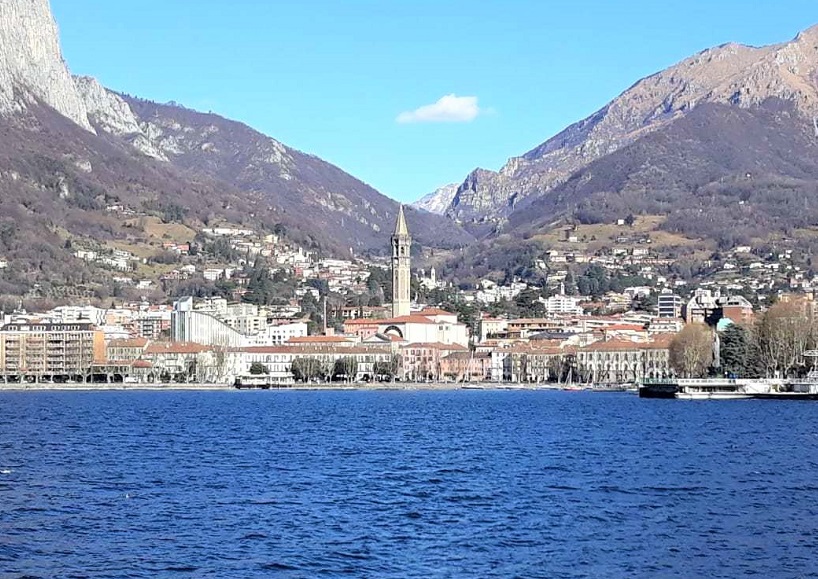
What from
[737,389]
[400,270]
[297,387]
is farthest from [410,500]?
[400,270]

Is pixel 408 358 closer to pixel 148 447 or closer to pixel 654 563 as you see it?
pixel 148 447

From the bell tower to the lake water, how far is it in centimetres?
10920

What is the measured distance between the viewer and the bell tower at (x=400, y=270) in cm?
17862

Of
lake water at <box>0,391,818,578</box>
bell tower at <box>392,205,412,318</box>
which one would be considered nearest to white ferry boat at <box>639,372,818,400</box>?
lake water at <box>0,391,818,578</box>

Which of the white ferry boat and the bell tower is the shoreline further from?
the bell tower

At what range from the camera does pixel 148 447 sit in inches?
2163

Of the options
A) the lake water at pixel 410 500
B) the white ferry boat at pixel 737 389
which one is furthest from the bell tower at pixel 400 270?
the lake water at pixel 410 500

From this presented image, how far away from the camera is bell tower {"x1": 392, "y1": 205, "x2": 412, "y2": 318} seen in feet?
586

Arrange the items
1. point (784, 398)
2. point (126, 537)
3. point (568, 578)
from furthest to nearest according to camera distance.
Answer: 1. point (784, 398)
2. point (126, 537)
3. point (568, 578)

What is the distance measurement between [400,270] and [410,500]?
143 meters

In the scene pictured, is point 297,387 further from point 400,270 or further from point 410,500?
point 410,500

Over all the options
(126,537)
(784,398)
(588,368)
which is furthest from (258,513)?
(588,368)

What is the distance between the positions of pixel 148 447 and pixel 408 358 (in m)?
104

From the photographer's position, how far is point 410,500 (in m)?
37.2
